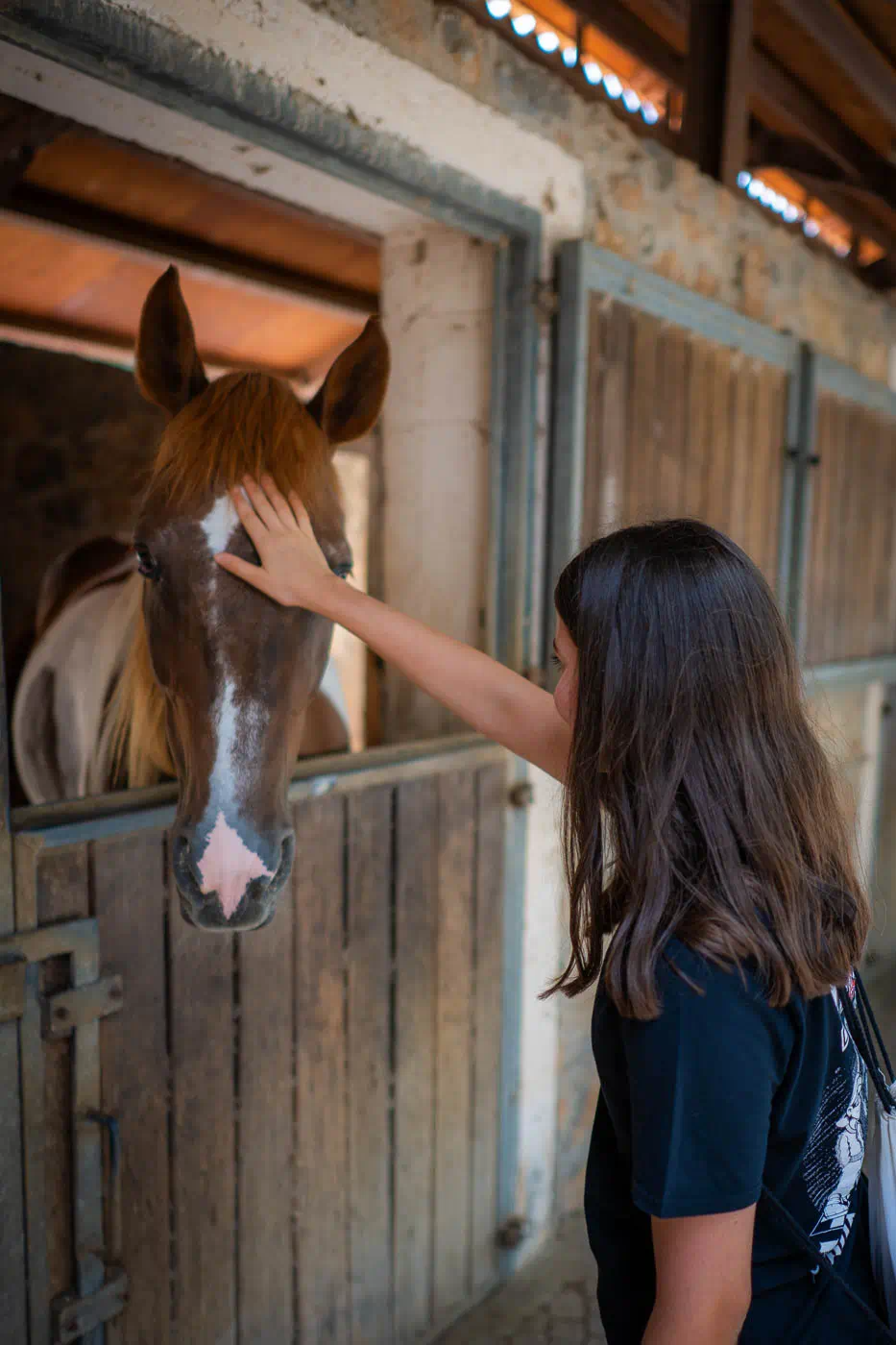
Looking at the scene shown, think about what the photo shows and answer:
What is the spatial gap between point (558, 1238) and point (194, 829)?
6.00 feet

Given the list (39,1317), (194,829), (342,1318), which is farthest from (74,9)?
(342,1318)

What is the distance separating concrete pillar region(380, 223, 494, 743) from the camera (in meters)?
2.04

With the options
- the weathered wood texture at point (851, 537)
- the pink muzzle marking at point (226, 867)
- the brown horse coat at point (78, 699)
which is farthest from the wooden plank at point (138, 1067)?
the weathered wood texture at point (851, 537)

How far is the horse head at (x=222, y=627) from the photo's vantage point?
117 cm

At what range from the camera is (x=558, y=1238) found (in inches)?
92.0

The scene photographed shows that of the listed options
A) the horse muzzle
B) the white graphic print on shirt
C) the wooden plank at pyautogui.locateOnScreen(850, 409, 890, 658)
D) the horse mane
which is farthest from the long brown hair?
the wooden plank at pyautogui.locateOnScreen(850, 409, 890, 658)

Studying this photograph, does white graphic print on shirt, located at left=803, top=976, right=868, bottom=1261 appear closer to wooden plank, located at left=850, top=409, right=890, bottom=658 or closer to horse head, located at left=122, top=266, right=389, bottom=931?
horse head, located at left=122, top=266, right=389, bottom=931

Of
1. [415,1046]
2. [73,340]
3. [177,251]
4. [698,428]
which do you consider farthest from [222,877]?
[73,340]

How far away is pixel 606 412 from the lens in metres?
2.14

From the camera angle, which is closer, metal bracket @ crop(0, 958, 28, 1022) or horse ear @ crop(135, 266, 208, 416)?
metal bracket @ crop(0, 958, 28, 1022)

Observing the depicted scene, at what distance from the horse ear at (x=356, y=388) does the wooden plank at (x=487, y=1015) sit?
0.83 m

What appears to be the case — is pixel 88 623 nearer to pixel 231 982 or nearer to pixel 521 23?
pixel 231 982

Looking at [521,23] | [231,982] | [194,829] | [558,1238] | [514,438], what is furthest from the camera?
[558,1238]

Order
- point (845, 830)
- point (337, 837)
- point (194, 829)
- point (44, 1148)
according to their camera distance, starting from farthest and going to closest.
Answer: point (337, 837) < point (44, 1148) < point (194, 829) < point (845, 830)
